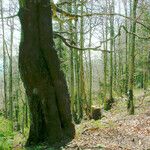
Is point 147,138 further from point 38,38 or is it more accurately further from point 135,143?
point 38,38

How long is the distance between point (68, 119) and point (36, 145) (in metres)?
1.03

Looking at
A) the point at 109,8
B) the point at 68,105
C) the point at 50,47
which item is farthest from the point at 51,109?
the point at 109,8

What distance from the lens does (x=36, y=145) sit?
9.45 metres

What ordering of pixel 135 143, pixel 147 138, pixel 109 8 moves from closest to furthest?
pixel 135 143 → pixel 147 138 → pixel 109 8

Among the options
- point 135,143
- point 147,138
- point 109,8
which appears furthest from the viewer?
point 109,8

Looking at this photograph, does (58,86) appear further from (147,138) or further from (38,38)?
(147,138)

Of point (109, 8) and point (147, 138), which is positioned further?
point (109, 8)

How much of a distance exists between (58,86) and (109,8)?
2079 cm

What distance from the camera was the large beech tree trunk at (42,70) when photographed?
918 centimetres

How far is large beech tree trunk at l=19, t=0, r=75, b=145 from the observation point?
9180 mm

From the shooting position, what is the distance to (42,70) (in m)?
9.23

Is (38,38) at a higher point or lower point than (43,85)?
higher

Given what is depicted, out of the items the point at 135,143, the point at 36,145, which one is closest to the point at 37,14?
the point at 36,145

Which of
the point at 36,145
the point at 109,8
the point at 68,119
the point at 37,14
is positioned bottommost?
the point at 36,145
